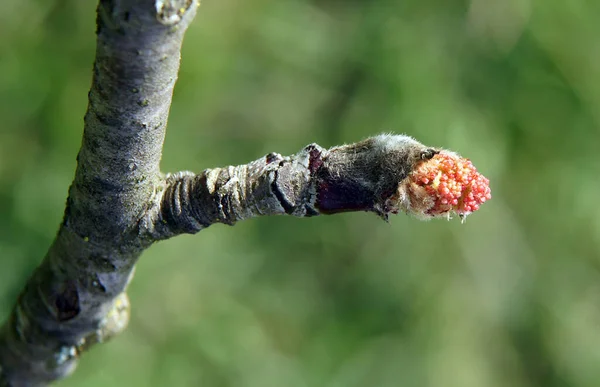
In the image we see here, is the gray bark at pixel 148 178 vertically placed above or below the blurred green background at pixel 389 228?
above

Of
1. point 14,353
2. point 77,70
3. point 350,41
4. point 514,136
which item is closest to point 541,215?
point 514,136

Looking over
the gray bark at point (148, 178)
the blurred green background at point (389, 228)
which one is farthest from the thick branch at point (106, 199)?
the blurred green background at point (389, 228)

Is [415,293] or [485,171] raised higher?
[485,171]

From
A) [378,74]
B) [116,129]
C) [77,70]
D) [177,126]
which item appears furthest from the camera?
[378,74]

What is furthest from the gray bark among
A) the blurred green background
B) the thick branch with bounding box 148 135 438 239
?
the blurred green background

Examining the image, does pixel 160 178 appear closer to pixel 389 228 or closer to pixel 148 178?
pixel 148 178

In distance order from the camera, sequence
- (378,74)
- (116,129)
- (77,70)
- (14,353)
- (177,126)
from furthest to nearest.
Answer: (378,74) < (177,126) < (77,70) < (14,353) < (116,129)

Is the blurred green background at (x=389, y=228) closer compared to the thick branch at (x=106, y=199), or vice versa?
the thick branch at (x=106, y=199)

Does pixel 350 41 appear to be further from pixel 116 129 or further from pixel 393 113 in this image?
pixel 116 129

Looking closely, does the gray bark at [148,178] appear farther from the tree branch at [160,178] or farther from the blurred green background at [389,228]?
the blurred green background at [389,228]
